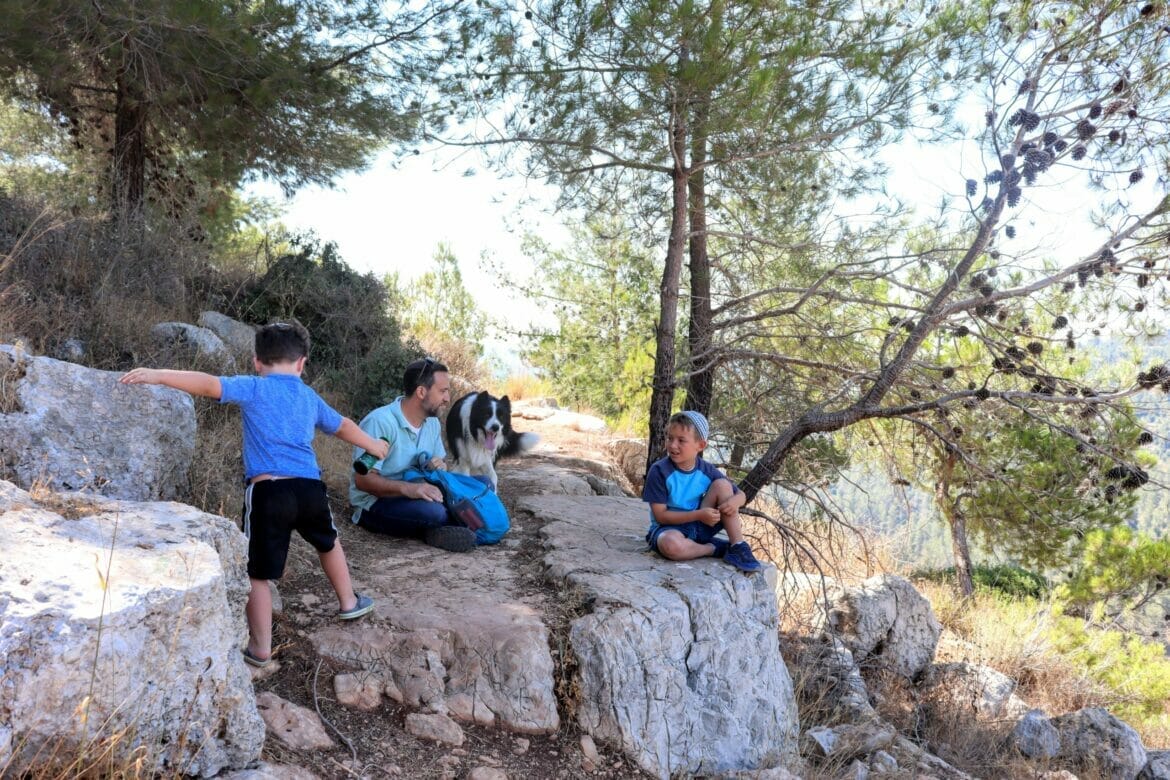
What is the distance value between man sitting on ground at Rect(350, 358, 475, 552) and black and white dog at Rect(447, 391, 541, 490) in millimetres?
637

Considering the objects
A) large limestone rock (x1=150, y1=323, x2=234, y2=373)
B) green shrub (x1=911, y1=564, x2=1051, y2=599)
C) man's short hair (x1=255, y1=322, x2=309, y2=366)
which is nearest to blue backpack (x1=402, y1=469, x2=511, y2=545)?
man's short hair (x1=255, y1=322, x2=309, y2=366)

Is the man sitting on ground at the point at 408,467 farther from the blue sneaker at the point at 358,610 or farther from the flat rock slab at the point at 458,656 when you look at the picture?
the blue sneaker at the point at 358,610

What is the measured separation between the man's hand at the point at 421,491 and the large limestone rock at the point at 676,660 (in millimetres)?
765

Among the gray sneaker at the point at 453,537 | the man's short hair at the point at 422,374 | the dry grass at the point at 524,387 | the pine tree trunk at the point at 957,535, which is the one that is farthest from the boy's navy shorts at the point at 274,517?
the dry grass at the point at 524,387

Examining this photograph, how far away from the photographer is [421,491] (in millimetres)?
5258

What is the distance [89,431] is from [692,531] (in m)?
3.23

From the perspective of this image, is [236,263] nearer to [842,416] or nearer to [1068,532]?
[842,416]

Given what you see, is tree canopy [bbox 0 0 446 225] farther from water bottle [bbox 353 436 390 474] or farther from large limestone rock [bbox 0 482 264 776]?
large limestone rock [bbox 0 482 264 776]

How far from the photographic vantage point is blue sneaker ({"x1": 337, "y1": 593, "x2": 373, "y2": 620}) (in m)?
4.08

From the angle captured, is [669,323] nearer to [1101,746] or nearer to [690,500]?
[690,500]

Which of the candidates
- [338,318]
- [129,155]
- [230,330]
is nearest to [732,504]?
[230,330]

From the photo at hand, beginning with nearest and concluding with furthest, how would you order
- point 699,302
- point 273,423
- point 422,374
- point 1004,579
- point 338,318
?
point 273,423
point 422,374
point 699,302
point 338,318
point 1004,579

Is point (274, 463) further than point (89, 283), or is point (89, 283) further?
point (89, 283)

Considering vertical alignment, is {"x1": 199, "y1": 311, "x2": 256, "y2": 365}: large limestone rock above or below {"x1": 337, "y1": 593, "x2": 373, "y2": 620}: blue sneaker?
above
